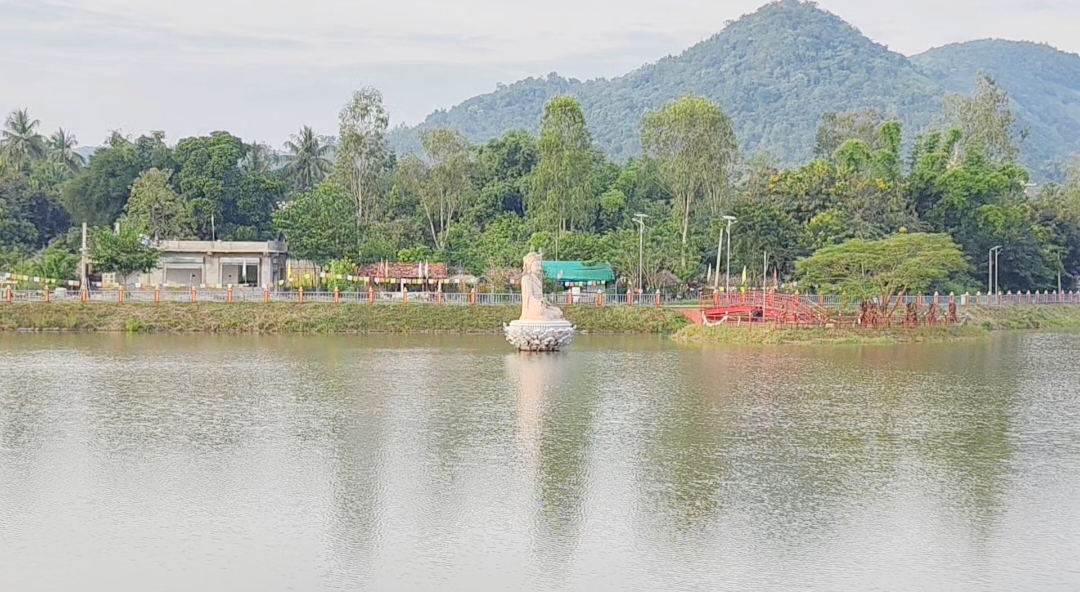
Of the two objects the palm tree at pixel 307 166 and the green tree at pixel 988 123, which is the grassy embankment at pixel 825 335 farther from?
the palm tree at pixel 307 166

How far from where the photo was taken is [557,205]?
67562 millimetres

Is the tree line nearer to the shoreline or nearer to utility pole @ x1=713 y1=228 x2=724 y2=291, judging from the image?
utility pole @ x1=713 y1=228 x2=724 y2=291

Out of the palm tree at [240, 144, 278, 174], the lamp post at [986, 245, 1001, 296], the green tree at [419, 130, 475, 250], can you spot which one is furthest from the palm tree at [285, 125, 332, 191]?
the lamp post at [986, 245, 1001, 296]

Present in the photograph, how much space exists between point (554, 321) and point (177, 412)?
55.0 ft

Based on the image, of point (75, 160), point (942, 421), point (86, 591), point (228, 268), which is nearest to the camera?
point (86, 591)

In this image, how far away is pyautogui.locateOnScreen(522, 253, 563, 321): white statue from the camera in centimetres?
4103

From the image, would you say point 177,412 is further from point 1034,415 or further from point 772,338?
point 772,338

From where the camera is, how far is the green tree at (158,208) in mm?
68000

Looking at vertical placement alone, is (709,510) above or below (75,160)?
below

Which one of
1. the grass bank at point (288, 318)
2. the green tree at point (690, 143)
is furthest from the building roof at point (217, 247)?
the green tree at point (690, 143)

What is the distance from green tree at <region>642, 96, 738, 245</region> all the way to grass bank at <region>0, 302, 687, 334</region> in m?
14.2

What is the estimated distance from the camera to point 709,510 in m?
17.8

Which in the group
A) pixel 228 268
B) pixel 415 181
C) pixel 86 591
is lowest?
pixel 86 591

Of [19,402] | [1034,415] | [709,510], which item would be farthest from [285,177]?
[709,510]
